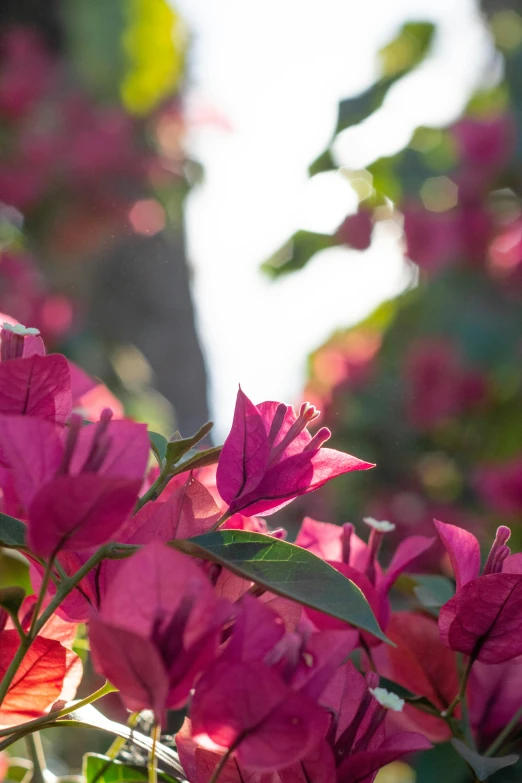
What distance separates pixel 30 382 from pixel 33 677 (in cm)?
14

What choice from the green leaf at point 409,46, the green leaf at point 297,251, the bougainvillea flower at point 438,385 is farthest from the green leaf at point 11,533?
the green leaf at point 409,46

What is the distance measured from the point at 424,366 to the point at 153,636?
1675 mm

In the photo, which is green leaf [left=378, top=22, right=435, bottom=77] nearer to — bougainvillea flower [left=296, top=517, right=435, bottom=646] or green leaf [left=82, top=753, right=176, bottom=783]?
bougainvillea flower [left=296, top=517, right=435, bottom=646]

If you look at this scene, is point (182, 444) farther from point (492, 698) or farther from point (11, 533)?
point (492, 698)

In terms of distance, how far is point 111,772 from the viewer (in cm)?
43

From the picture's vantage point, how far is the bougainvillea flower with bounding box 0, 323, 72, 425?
342 millimetres

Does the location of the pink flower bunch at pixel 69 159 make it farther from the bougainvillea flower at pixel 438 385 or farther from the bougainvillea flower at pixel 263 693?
the bougainvillea flower at pixel 263 693

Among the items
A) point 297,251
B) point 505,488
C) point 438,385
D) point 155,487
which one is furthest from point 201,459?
point 297,251

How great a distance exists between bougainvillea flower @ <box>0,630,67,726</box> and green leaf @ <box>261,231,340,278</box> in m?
1.77

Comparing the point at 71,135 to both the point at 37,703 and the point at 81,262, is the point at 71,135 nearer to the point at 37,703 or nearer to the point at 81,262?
the point at 81,262

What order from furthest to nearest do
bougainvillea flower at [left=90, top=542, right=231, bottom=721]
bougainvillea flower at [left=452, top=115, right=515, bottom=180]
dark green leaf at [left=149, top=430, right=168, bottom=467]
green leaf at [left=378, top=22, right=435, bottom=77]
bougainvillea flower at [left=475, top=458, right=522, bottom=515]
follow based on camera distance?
green leaf at [left=378, top=22, right=435, bottom=77]
bougainvillea flower at [left=452, top=115, right=515, bottom=180]
bougainvillea flower at [left=475, top=458, right=522, bottom=515]
dark green leaf at [left=149, top=430, right=168, bottom=467]
bougainvillea flower at [left=90, top=542, right=231, bottom=721]

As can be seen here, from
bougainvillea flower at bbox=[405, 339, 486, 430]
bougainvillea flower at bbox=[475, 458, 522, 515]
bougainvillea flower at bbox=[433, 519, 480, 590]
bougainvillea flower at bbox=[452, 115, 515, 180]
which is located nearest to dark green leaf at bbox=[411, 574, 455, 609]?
bougainvillea flower at bbox=[433, 519, 480, 590]

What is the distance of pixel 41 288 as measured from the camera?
180 centimetres

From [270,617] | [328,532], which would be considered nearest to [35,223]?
[328,532]
